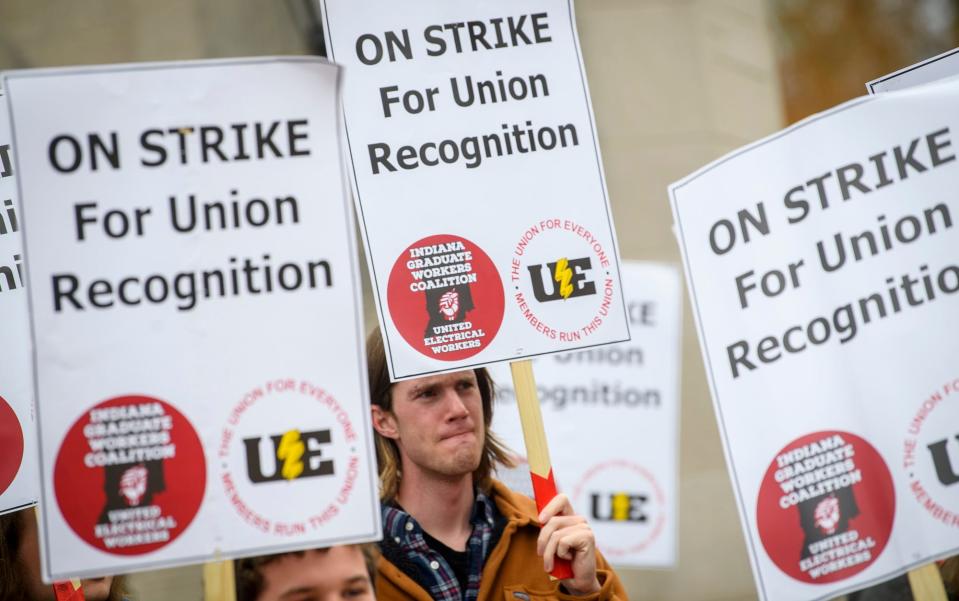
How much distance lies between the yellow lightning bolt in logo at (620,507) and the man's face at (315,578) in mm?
2950

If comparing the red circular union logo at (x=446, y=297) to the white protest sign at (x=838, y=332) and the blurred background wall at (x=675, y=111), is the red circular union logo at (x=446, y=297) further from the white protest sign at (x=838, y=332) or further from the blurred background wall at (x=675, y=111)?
the blurred background wall at (x=675, y=111)

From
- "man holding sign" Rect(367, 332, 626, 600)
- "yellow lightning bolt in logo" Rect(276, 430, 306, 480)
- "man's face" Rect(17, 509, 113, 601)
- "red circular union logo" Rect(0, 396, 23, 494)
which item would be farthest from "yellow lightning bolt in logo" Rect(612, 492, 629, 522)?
"yellow lightning bolt in logo" Rect(276, 430, 306, 480)

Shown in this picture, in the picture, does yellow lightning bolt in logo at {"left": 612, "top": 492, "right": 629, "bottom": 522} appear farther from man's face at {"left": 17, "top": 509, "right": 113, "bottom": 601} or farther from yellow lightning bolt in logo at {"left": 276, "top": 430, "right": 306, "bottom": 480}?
yellow lightning bolt in logo at {"left": 276, "top": 430, "right": 306, "bottom": 480}

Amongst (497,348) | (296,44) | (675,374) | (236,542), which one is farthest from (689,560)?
(236,542)

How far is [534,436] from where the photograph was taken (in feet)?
9.48

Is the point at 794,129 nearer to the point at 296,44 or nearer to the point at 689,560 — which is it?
the point at 689,560

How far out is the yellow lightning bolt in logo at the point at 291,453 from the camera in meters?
2.41

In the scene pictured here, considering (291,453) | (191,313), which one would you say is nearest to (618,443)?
(291,453)

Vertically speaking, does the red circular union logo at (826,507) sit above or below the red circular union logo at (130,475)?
below

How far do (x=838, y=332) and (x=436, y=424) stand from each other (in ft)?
3.37

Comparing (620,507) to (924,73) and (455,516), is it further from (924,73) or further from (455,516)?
(924,73)

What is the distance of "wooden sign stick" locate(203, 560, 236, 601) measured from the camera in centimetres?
235

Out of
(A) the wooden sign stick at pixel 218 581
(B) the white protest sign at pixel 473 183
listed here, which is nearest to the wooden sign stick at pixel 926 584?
(B) the white protest sign at pixel 473 183

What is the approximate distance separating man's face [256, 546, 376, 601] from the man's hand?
467 mm
